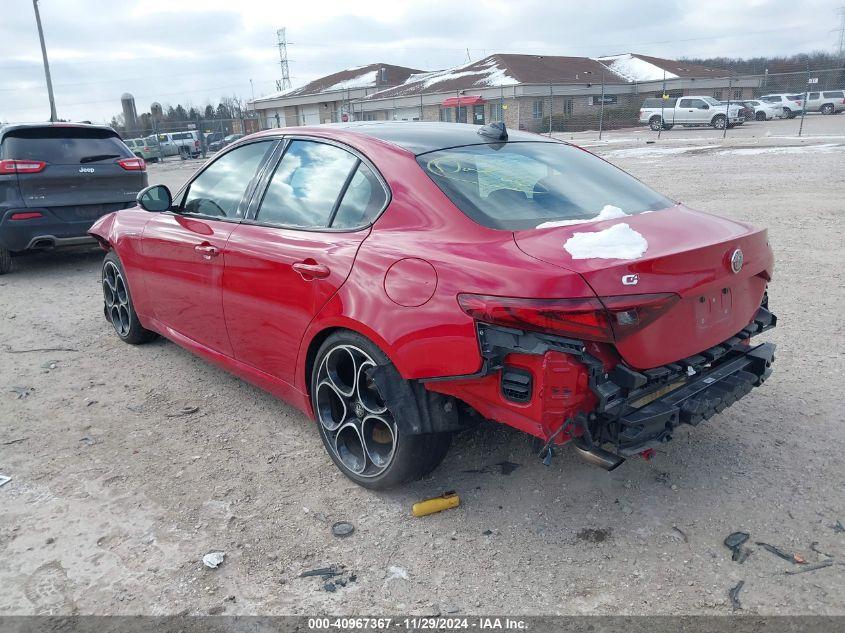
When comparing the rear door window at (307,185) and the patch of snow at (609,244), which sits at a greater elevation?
the rear door window at (307,185)

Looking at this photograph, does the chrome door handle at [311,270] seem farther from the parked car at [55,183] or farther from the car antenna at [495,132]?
the parked car at [55,183]

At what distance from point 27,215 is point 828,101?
150 ft

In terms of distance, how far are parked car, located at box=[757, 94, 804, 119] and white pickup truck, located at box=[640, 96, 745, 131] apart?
6.12 metres

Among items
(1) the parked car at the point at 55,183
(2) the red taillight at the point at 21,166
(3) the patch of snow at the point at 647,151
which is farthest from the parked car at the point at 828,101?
(2) the red taillight at the point at 21,166

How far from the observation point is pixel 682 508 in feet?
9.90

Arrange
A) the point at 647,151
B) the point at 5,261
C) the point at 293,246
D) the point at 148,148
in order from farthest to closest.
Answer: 1. the point at 148,148
2. the point at 647,151
3. the point at 5,261
4. the point at 293,246

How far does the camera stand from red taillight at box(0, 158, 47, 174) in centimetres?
761

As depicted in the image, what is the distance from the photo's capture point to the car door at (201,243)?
392 cm

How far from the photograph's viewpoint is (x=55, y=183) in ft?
26.0

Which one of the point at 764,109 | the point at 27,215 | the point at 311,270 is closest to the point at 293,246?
the point at 311,270

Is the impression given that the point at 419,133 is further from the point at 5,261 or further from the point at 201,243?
the point at 5,261

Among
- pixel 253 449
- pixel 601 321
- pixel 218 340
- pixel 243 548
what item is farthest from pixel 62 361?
pixel 601 321

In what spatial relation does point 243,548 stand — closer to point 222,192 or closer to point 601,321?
point 601,321

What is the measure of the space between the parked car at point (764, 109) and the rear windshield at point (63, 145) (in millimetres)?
38837
